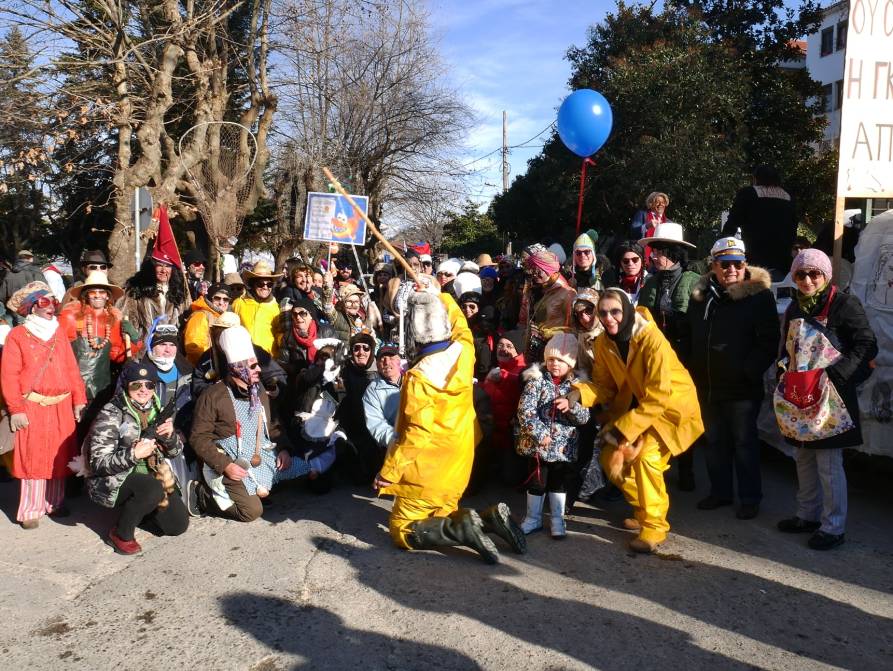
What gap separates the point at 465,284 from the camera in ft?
26.7

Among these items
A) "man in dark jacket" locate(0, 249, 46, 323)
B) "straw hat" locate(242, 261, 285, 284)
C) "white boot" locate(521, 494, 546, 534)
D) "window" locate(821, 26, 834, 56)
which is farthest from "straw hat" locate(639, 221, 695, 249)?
"window" locate(821, 26, 834, 56)

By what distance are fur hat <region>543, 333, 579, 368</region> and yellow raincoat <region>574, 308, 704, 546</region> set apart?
1.02 ft

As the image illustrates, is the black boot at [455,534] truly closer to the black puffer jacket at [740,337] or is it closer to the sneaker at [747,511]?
the sneaker at [747,511]

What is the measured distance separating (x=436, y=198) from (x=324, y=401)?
756 inches

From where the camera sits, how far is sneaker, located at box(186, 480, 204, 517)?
5215 millimetres

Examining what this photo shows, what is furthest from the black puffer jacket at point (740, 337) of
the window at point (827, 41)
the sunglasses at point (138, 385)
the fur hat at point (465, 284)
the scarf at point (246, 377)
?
the window at point (827, 41)

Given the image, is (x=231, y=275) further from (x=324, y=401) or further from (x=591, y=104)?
(x=591, y=104)

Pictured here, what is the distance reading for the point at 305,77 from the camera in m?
20.0

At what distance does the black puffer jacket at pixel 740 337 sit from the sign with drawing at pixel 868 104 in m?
1.18

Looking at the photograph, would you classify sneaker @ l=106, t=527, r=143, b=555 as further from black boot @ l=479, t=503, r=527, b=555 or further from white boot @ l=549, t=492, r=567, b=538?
white boot @ l=549, t=492, r=567, b=538

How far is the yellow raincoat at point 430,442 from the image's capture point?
4465mm

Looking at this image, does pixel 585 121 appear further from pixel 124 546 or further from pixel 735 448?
pixel 124 546

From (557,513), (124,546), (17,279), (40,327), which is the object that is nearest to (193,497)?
(124,546)

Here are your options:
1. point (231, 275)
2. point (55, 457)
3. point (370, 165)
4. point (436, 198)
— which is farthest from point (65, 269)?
point (55, 457)
